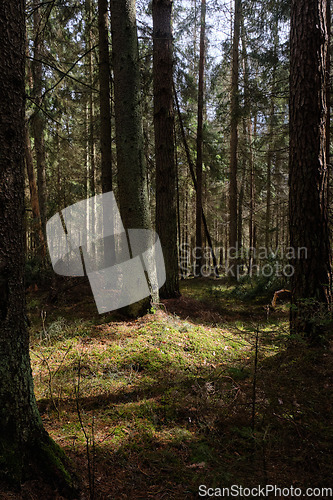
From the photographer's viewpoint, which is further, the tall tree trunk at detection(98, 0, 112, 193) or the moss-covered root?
the tall tree trunk at detection(98, 0, 112, 193)

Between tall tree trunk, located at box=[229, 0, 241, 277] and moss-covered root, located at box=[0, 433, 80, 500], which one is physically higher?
tall tree trunk, located at box=[229, 0, 241, 277]

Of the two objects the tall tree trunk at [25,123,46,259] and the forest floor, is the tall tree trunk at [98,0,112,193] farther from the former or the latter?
the forest floor

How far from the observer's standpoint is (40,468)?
1971mm

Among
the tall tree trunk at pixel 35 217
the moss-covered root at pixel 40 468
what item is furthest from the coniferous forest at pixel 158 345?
the tall tree trunk at pixel 35 217

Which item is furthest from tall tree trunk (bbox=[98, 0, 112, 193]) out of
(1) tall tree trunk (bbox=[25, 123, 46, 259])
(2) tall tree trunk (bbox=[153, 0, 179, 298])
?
(1) tall tree trunk (bbox=[25, 123, 46, 259])

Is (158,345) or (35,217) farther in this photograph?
(35,217)

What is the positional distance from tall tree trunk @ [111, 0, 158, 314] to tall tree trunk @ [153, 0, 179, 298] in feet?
4.83

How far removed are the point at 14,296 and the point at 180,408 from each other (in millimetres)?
2296

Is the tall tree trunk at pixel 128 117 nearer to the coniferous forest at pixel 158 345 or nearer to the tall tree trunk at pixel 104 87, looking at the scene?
the coniferous forest at pixel 158 345

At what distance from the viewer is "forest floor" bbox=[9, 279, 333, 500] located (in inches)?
85.6

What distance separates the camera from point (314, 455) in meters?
2.19

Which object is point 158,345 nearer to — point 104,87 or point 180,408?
point 180,408

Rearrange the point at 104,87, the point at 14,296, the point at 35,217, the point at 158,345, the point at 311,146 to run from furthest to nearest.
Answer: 1. the point at 35,217
2. the point at 104,87
3. the point at 158,345
4. the point at 311,146
5. the point at 14,296

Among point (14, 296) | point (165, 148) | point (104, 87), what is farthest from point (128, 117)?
point (14, 296)
